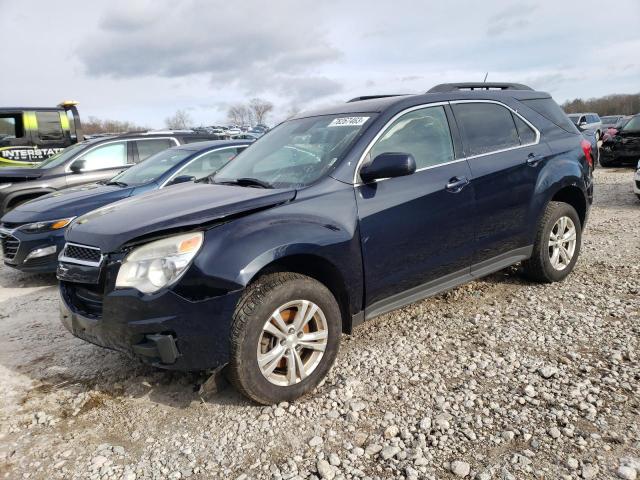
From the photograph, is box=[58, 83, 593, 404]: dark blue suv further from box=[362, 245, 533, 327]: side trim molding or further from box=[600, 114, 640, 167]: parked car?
box=[600, 114, 640, 167]: parked car

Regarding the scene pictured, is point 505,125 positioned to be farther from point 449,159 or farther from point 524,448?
point 524,448

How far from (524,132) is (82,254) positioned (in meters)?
3.64

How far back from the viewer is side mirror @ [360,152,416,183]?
3070mm

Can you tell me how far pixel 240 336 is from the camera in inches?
103

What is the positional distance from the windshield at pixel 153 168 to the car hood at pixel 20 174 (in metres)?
1.67

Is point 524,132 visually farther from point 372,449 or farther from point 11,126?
point 11,126

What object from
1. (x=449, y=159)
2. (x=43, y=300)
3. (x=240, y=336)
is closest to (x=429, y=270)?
(x=449, y=159)

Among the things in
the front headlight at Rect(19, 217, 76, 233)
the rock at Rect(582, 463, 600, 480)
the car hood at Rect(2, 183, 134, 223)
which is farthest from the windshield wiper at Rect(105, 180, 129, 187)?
the rock at Rect(582, 463, 600, 480)

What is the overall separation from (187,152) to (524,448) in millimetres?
5260

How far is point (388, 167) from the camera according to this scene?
10.1 ft

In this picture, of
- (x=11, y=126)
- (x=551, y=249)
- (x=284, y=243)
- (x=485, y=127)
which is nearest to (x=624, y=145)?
(x=551, y=249)

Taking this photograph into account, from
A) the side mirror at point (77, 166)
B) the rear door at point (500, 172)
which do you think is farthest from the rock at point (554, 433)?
the side mirror at point (77, 166)

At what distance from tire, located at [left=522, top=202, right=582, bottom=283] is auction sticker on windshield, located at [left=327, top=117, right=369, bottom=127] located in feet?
6.53

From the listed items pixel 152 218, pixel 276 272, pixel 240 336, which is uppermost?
pixel 152 218
